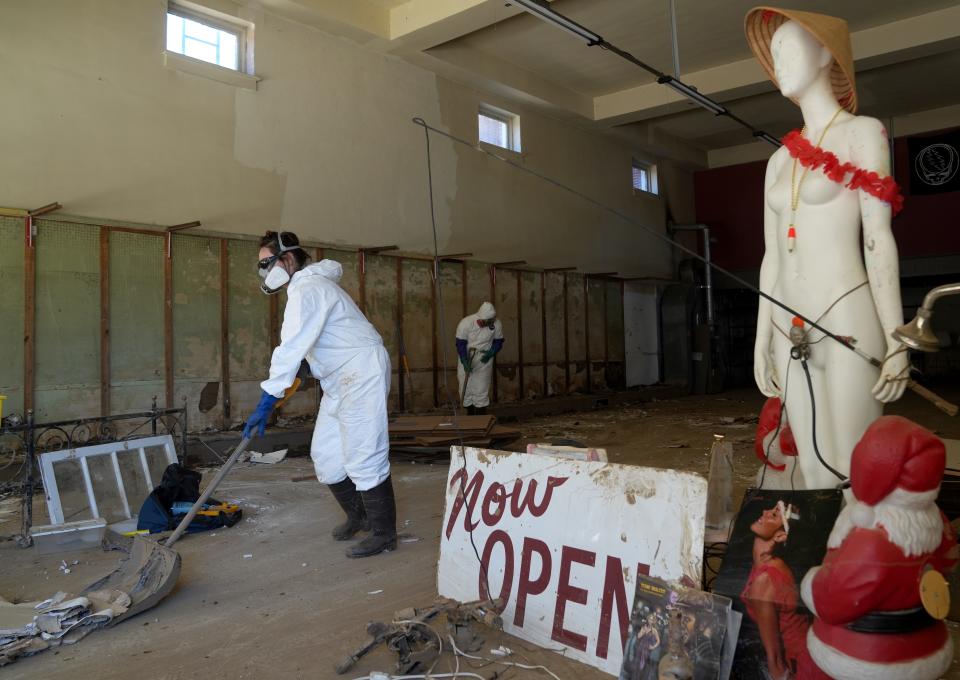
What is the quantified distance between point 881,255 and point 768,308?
1.54 ft

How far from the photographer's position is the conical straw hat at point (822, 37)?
2.22 meters

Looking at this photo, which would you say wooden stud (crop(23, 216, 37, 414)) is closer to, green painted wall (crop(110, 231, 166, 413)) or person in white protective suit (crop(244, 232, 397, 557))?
green painted wall (crop(110, 231, 166, 413))

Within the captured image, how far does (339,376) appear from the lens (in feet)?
12.3

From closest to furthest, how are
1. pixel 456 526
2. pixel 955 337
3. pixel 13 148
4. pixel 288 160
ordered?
pixel 456 526
pixel 13 148
pixel 288 160
pixel 955 337

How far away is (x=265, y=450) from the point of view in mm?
7211

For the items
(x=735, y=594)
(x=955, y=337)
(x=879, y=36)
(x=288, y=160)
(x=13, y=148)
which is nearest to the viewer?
(x=735, y=594)

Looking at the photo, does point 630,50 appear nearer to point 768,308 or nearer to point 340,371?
point 340,371

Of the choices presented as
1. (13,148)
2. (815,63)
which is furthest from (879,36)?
(13,148)

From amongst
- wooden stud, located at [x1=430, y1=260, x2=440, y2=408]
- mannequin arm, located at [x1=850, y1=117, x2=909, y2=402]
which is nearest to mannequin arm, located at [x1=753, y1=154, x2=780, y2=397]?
mannequin arm, located at [x1=850, y1=117, x2=909, y2=402]

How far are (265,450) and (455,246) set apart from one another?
468 centimetres

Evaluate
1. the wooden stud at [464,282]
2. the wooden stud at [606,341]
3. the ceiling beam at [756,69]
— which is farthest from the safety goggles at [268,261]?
the wooden stud at [606,341]

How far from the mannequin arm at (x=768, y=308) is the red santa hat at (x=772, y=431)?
5 cm

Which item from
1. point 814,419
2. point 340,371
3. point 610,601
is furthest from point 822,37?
point 340,371

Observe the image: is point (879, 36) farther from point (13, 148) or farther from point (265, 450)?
point (13, 148)
